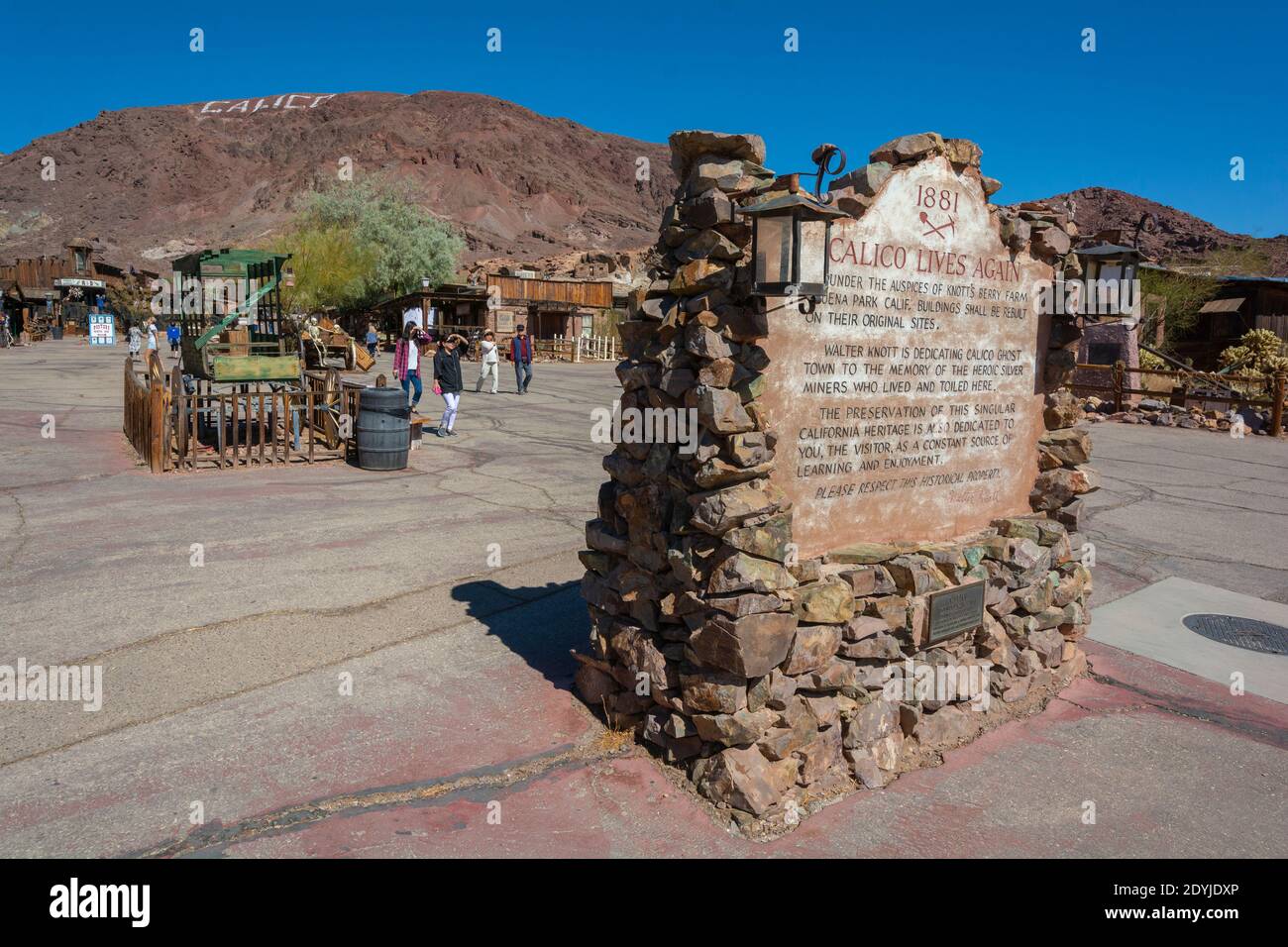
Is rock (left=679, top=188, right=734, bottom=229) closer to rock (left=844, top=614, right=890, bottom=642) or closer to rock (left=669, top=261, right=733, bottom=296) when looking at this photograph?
rock (left=669, top=261, right=733, bottom=296)

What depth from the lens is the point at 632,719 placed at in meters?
4.41

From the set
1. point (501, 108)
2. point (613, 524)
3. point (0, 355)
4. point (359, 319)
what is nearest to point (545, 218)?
point (501, 108)

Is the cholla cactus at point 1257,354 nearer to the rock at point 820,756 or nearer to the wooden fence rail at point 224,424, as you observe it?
the wooden fence rail at point 224,424

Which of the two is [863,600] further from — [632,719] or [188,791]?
[188,791]

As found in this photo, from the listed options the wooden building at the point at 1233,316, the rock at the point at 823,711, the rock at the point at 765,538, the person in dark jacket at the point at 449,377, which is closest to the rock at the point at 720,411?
the rock at the point at 765,538

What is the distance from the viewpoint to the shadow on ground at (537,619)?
17.3ft

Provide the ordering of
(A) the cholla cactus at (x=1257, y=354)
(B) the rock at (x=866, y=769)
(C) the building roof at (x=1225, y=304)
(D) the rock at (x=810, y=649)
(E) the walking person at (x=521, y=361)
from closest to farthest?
(D) the rock at (x=810, y=649) → (B) the rock at (x=866, y=769) → (E) the walking person at (x=521, y=361) → (A) the cholla cactus at (x=1257, y=354) → (C) the building roof at (x=1225, y=304)

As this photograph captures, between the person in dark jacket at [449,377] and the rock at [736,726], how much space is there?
10893 mm

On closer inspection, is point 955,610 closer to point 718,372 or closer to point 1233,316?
point 718,372

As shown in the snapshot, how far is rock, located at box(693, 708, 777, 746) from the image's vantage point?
379 centimetres

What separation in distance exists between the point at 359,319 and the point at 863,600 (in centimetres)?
4850

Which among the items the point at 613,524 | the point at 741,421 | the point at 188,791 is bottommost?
the point at 188,791

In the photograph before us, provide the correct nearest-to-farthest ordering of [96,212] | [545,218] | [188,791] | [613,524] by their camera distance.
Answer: [188,791] < [613,524] < [96,212] < [545,218]
